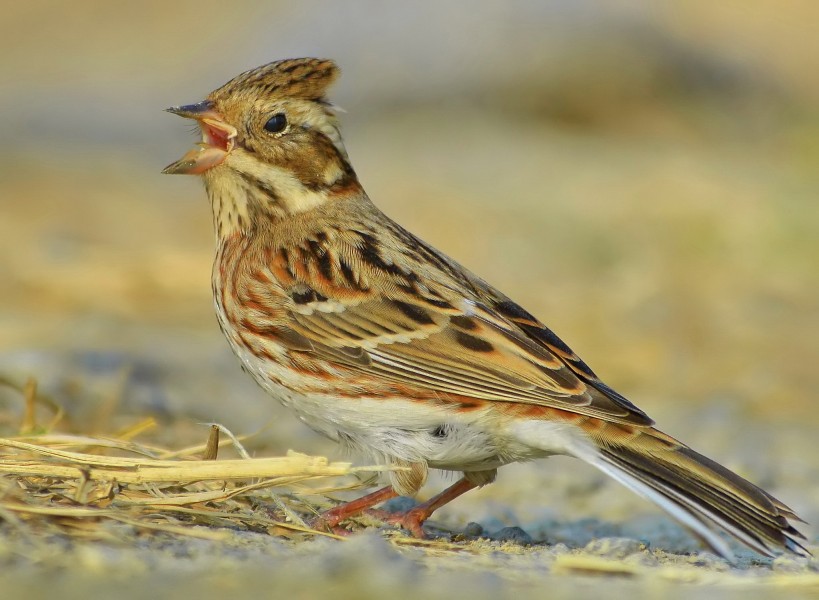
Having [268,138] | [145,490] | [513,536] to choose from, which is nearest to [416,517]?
[513,536]

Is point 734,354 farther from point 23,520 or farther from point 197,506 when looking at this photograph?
point 23,520

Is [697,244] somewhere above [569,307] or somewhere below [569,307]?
above

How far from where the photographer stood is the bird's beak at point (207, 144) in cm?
575

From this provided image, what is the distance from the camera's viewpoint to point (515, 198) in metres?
13.7

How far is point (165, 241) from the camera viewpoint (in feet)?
40.1

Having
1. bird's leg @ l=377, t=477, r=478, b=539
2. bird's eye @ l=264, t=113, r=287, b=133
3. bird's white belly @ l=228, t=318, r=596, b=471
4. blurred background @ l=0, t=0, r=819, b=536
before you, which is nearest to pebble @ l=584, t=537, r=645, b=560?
bird's white belly @ l=228, t=318, r=596, b=471

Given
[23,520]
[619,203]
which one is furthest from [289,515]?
[619,203]

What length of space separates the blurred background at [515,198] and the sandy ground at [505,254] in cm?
4

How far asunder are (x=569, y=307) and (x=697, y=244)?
221 cm

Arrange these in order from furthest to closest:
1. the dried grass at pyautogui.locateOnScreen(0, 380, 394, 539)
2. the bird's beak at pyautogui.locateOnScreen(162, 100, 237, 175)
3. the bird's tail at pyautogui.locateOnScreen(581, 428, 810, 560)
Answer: the bird's beak at pyautogui.locateOnScreen(162, 100, 237, 175) < the bird's tail at pyautogui.locateOnScreen(581, 428, 810, 560) < the dried grass at pyautogui.locateOnScreen(0, 380, 394, 539)

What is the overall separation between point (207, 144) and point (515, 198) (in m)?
8.16

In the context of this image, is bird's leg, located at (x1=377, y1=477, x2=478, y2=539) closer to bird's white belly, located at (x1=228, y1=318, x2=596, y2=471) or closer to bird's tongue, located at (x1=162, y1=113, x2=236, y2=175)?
bird's white belly, located at (x1=228, y1=318, x2=596, y2=471)

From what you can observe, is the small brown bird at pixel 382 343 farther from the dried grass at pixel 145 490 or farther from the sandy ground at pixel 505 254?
Answer: the dried grass at pixel 145 490

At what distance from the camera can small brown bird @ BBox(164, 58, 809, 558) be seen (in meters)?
4.90
